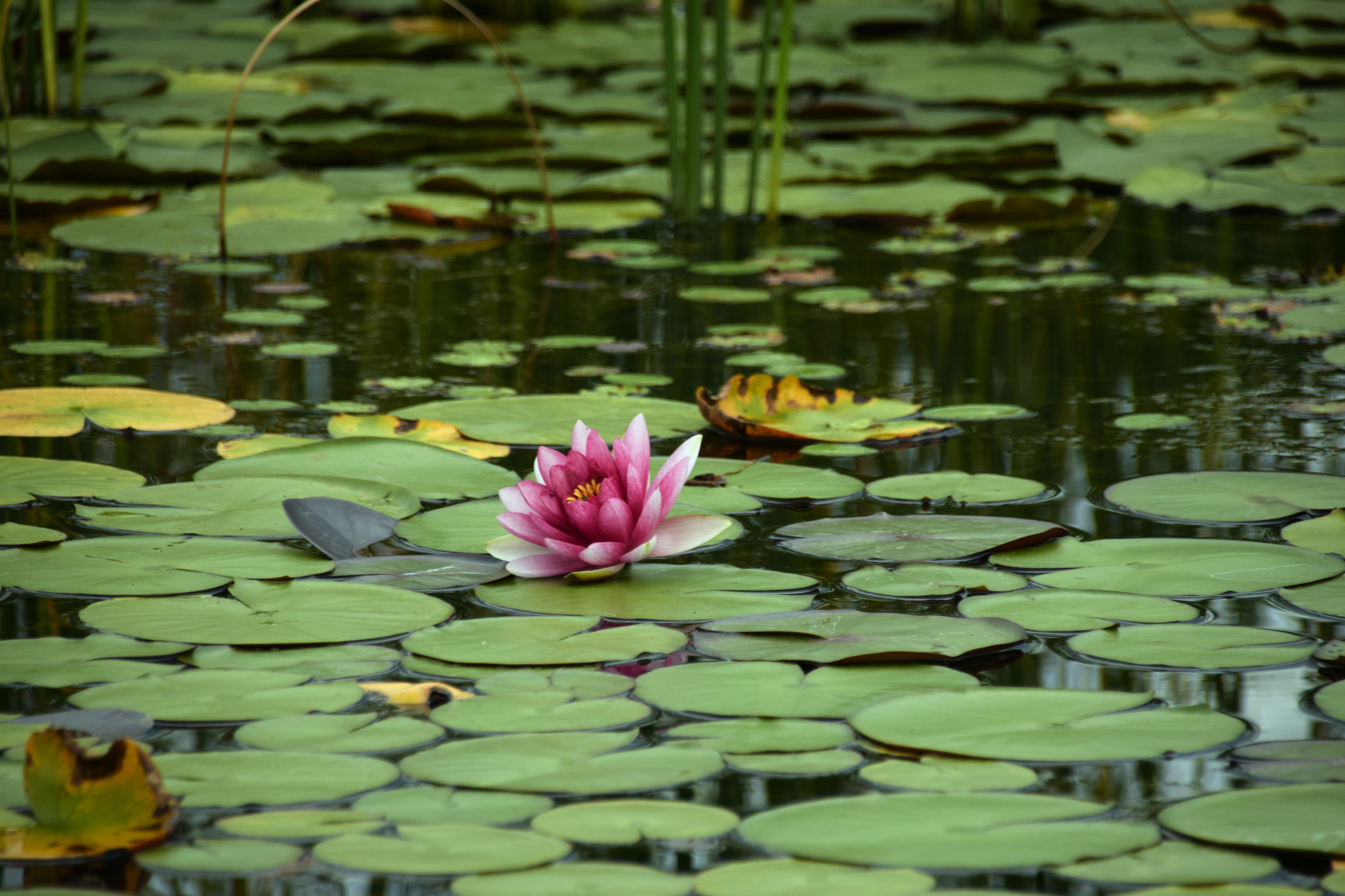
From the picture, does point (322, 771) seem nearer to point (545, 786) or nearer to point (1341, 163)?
point (545, 786)

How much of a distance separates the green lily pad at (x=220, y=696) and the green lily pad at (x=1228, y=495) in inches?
39.2

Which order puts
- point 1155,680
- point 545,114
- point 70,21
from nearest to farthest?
point 1155,680, point 545,114, point 70,21

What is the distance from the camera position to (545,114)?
486cm

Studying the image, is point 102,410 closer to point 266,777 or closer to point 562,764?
point 266,777

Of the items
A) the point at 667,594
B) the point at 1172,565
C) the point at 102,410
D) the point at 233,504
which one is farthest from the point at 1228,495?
the point at 102,410

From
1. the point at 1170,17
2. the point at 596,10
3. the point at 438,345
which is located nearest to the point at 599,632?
the point at 438,345

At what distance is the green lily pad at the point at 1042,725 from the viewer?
109 cm

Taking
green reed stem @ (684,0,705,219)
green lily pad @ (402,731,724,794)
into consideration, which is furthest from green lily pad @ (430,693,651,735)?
green reed stem @ (684,0,705,219)

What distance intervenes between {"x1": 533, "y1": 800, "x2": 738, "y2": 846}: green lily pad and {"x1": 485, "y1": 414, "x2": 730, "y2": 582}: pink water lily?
1.53ft

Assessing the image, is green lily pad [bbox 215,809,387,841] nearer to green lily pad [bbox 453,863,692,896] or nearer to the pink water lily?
green lily pad [bbox 453,863,692,896]

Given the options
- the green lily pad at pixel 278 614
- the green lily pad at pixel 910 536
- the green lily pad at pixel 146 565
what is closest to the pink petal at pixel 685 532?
the green lily pad at pixel 910 536

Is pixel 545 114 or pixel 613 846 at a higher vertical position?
pixel 545 114

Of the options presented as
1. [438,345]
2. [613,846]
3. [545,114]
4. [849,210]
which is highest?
[545,114]

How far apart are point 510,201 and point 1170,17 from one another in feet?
14.3
